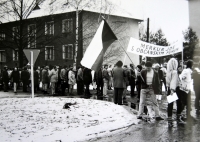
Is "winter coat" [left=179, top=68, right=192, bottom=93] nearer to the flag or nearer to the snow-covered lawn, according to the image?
the snow-covered lawn

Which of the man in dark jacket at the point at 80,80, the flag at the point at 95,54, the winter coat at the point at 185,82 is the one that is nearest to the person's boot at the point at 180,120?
the winter coat at the point at 185,82

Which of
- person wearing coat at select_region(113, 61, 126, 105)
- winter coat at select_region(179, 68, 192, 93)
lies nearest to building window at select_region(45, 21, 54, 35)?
person wearing coat at select_region(113, 61, 126, 105)

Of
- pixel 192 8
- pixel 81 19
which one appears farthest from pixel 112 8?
pixel 192 8

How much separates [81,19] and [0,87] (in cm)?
747

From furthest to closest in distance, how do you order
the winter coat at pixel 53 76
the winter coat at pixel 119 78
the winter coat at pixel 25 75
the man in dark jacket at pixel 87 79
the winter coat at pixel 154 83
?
the winter coat at pixel 25 75 → the winter coat at pixel 53 76 → the man in dark jacket at pixel 87 79 → the winter coat at pixel 119 78 → the winter coat at pixel 154 83

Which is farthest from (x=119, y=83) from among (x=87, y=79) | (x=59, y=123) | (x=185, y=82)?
(x=87, y=79)

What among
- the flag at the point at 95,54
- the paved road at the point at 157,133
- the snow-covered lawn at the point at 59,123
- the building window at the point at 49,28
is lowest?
the paved road at the point at 157,133

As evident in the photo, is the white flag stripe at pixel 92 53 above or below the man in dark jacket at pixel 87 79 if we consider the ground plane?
above

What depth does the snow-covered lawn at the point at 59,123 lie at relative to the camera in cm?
620

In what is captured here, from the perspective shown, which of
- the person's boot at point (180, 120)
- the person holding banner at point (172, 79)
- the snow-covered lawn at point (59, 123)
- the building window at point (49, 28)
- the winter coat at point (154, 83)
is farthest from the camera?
the building window at point (49, 28)

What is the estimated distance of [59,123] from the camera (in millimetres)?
7426

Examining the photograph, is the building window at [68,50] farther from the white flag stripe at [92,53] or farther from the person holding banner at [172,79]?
the white flag stripe at [92,53]

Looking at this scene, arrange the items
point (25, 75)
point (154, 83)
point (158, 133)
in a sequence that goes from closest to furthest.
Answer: point (158, 133) < point (154, 83) < point (25, 75)

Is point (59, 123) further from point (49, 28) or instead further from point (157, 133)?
point (49, 28)
